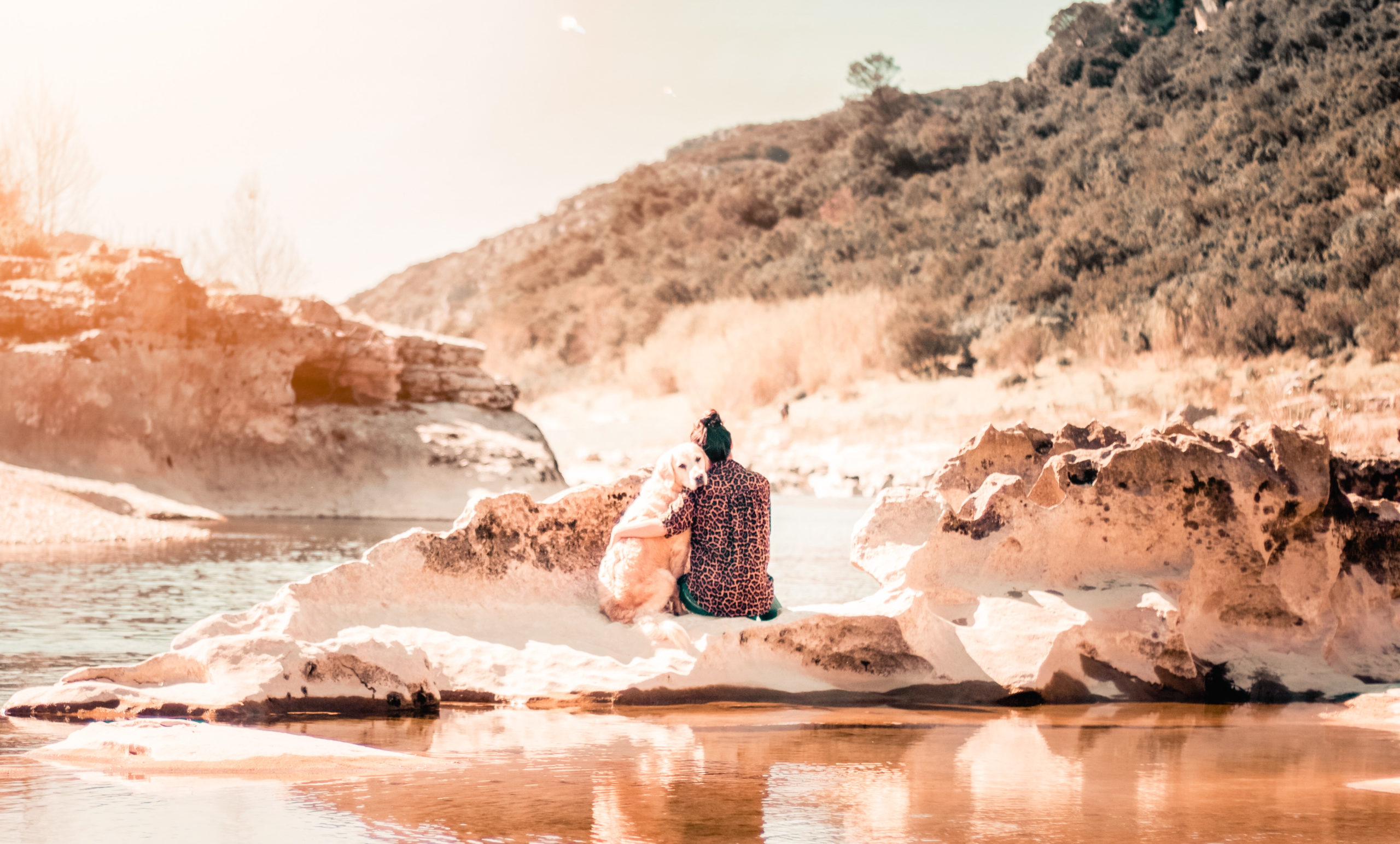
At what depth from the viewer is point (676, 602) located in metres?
6.50

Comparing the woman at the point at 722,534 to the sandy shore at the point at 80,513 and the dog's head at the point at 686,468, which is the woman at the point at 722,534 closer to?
the dog's head at the point at 686,468

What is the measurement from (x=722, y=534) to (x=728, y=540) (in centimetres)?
4

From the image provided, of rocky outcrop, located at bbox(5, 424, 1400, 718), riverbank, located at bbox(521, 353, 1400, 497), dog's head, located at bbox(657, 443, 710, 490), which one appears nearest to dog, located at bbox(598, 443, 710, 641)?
dog's head, located at bbox(657, 443, 710, 490)

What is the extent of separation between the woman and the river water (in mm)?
632

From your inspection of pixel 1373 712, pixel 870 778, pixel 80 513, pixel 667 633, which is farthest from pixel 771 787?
pixel 80 513

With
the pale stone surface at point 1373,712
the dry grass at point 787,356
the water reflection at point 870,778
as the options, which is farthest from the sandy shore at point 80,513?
the dry grass at point 787,356

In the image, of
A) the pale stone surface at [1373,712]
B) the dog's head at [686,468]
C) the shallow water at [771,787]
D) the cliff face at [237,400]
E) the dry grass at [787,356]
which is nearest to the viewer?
the shallow water at [771,787]

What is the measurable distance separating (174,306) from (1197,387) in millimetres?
14193

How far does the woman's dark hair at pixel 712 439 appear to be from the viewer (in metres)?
6.61

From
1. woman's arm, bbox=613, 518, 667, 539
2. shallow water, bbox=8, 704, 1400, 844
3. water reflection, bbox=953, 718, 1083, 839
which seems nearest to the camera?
shallow water, bbox=8, 704, 1400, 844

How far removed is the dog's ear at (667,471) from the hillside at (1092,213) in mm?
16563

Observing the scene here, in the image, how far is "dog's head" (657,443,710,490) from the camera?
646 centimetres

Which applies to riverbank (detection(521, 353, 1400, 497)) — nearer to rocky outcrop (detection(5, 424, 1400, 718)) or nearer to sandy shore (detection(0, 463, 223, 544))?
sandy shore (detection(0, 463, 223, 544))

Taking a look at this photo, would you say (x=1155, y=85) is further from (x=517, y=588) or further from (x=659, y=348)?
(x=517, y=588)
